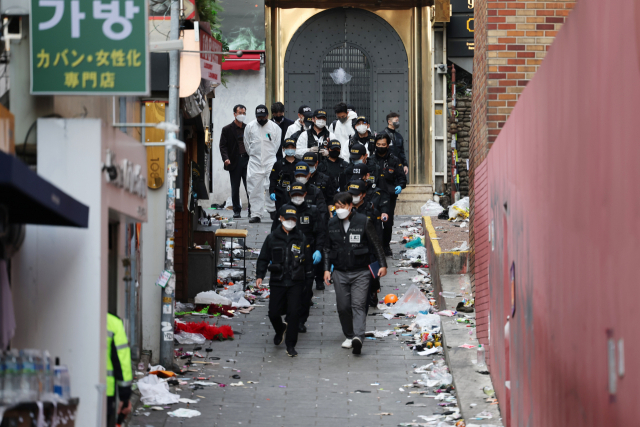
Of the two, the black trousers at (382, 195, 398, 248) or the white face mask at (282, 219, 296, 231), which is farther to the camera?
the black trousers at (382, 195, 398, 248)

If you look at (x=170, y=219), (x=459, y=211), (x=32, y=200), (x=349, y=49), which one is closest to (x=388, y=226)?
(x=459, y=211)

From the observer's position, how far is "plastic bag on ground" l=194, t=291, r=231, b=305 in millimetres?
13250

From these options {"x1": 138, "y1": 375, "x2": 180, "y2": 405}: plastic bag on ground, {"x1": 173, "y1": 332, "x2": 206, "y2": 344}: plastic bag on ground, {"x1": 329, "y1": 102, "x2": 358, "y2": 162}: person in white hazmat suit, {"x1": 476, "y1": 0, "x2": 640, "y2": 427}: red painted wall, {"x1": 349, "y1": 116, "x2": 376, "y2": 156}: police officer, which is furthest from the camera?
{"x1": 329, "y1": 102, "x2": 358, "y2": 162}: person in white hazmat suit

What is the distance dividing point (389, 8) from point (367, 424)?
1555cm

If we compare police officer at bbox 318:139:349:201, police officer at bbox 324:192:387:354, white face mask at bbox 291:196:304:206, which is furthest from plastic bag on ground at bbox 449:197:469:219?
police officer at bbox 324:192:387:354

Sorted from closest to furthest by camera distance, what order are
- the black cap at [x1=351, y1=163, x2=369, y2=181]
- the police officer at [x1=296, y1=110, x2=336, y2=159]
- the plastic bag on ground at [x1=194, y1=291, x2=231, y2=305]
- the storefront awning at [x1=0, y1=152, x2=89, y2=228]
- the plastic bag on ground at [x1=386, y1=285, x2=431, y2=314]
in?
1. the storefront awning at [x1=0, y1=152, x2=89, y2=228]
2. the plastic bag on ground at [x1=386, y1=285, x2=431, y2=314]
3. the plastic bag on ground at [x1=194, y1=291, x2=231, y2=305]
4. the black cap at [x1=351, y1=163, x2=369, y2=181]
5. the police officer at [x1=296, y1=110, x2=336, y2=159]

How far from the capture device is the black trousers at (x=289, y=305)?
36.4 ft

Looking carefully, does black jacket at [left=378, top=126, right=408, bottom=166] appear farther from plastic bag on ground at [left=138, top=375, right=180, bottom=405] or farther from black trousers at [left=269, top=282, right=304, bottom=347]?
plastic bag on ground at [left=138, top=375, right=180, bottom=405]

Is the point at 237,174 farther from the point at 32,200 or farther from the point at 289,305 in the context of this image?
the point at 32,200

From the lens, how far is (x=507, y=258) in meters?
7.57

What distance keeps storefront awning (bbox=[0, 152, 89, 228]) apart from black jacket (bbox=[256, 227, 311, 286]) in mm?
6114

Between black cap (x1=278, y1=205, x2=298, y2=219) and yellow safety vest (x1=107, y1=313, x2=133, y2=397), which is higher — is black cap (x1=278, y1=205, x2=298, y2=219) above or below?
above

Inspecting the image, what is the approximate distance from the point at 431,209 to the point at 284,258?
30.5 feet

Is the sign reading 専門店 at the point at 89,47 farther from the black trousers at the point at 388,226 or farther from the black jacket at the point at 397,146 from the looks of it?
the black jacket at the point at 397,146
